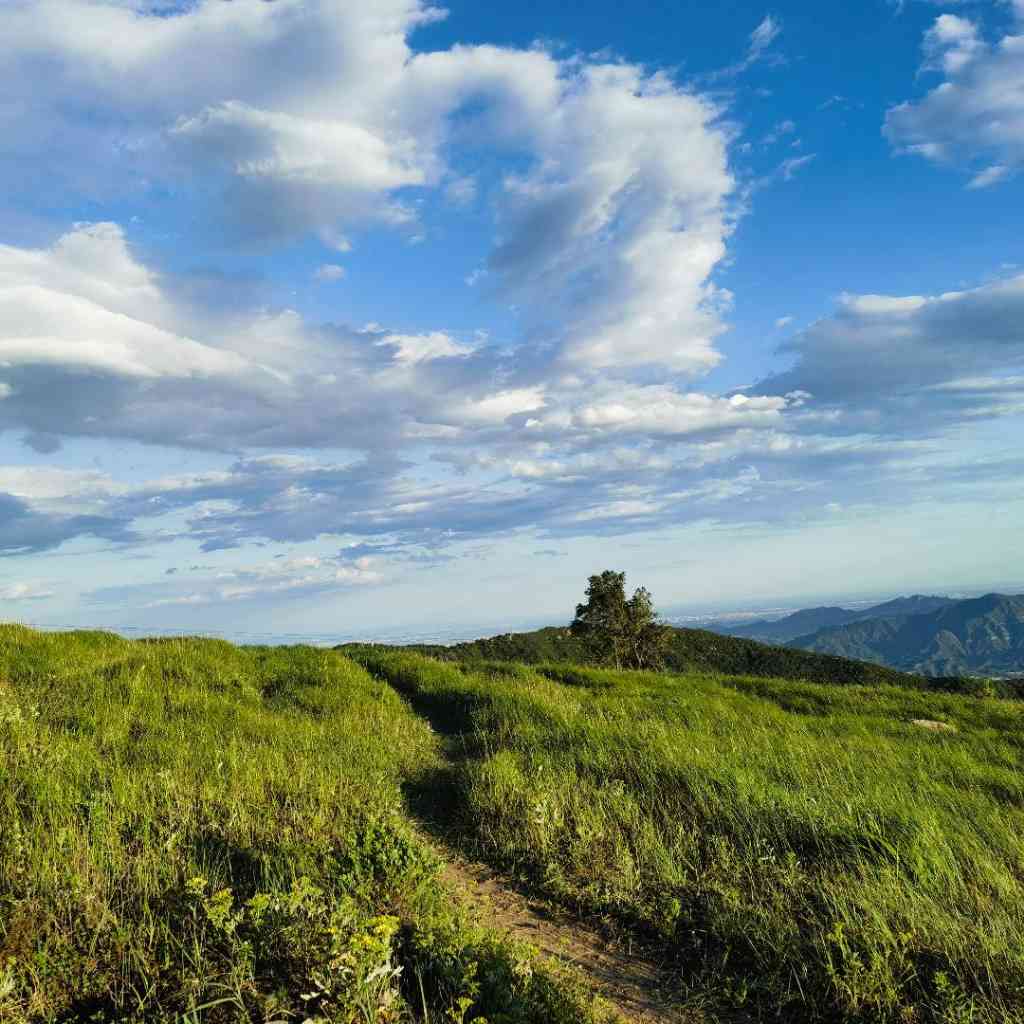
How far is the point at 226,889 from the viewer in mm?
4656

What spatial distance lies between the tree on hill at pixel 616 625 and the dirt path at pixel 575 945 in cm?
5688

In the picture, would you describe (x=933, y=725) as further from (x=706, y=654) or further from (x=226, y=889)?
(x=706, y=654)

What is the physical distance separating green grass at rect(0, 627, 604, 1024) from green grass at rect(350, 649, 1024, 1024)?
1301 mm

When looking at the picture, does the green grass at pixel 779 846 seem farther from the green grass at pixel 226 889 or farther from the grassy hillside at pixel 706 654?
the grassy hillside at pixel 706 654

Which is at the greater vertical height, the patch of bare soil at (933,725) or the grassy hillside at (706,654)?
the patch of bare soil at (933,725)

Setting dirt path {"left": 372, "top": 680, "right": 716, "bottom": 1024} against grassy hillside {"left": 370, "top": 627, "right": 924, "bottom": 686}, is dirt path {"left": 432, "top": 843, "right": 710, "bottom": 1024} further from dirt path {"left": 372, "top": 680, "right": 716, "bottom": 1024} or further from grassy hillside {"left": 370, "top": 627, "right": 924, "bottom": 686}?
grassy hillside {"left": 370, "top": 627, "right": 924, "bottom": 686}

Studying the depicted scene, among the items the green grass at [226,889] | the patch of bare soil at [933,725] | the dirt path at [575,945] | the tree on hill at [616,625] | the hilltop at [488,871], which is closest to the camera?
the green grass at [226,889]

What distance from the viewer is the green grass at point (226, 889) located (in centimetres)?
392

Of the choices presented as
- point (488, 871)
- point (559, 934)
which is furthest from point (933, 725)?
point (559, 934)

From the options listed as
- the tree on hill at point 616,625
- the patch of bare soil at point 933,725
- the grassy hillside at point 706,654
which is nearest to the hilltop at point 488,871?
the patch of bare soil at point 933,725

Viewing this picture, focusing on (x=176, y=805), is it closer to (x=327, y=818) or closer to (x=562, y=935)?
(x=327, y=818)

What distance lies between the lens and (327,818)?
6.82m

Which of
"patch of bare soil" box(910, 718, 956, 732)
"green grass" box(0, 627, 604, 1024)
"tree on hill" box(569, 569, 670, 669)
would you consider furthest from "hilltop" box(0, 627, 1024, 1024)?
"tree on hill" box(569, 569, 670, 669)

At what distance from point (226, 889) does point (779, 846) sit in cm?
520
